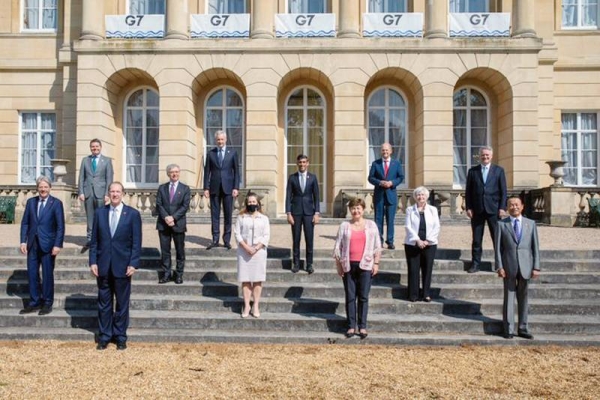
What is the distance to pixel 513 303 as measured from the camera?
23.2 ft

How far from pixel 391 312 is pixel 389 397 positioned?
→ 2.91 meters

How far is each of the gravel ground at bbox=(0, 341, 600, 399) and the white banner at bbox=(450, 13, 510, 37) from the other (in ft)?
45.9

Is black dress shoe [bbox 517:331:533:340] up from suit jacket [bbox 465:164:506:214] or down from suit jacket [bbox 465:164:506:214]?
down

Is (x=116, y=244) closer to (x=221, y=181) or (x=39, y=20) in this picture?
(x=221, y=181)

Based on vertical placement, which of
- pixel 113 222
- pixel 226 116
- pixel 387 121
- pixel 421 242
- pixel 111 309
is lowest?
pixel 111 309

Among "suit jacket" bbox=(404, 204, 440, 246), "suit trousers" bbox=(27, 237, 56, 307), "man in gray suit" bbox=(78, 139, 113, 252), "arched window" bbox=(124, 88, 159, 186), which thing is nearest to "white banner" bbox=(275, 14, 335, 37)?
"arched window" bbox=(124, 88, 159, 186)

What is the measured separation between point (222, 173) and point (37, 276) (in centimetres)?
352

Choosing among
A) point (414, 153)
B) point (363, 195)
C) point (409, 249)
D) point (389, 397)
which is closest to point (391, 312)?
point (409, 249)

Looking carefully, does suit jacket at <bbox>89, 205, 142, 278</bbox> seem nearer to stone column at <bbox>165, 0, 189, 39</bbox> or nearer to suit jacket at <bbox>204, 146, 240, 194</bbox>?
suit jacket at <bbox>204, 146, 240, 194</bbox>

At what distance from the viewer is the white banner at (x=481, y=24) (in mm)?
18141

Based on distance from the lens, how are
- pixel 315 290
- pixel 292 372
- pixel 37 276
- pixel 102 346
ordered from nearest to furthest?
pixel 292 372 < pixel 102 346 < pixel 37 276 < pixel 315 290

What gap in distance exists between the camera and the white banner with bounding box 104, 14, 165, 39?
728 inches

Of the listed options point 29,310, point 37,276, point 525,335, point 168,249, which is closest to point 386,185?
point 525,335

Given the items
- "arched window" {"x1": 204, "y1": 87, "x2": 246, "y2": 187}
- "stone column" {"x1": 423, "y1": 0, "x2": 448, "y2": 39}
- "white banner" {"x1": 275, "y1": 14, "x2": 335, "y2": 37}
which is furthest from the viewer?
"arched window" {"x1": 204, "y1": 87, "x2": 246, "y2": 187}
